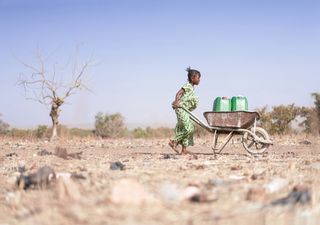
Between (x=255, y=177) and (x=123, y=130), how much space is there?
30383 mm

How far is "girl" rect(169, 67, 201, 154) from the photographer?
9273mm

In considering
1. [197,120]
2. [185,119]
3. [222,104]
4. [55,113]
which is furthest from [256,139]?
[55,113]

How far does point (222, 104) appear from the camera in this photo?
29.3 feet

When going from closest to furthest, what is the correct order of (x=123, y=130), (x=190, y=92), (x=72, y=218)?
(x=72, y=218) < (x=190, y=92) < (x=123, y=130)

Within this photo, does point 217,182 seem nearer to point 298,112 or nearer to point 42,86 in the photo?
point 42,86

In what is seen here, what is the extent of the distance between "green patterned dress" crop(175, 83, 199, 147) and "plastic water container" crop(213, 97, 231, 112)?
0.63 metres

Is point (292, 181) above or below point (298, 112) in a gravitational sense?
below

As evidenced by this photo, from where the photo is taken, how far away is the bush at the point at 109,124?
34.9 metres

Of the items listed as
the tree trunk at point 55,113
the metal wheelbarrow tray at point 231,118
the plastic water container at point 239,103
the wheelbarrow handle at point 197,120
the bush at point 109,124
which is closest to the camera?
the metal wheelbarrow tray at point 231,118

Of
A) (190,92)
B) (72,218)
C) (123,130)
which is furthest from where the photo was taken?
(123,130)

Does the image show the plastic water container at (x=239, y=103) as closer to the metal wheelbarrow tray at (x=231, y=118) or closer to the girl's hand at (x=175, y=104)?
the metal wheelbarrow tray at (x=231, y=118)

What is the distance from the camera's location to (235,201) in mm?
3699

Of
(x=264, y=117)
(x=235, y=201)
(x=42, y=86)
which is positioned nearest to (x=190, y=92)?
(x=235, y=201)

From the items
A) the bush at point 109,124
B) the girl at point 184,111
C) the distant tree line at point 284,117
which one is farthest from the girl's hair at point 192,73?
the bush at point 109,124
